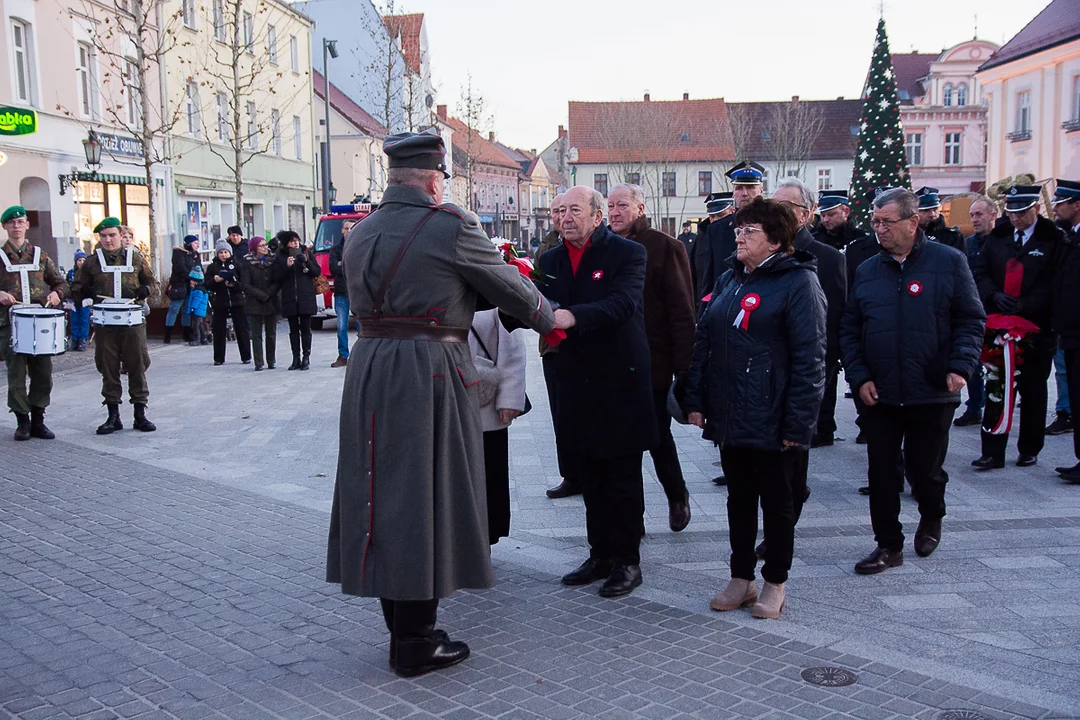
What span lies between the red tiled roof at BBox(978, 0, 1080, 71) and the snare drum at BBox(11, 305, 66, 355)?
34324 mm

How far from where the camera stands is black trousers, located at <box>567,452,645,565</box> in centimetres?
518

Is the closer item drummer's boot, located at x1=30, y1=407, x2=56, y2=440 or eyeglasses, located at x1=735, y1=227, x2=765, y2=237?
eyeglasses, located at x1=735, y1=227, x2=765, y2=237

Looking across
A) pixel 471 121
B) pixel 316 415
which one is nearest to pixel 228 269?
pixel 316 415

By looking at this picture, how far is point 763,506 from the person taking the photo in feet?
15.9

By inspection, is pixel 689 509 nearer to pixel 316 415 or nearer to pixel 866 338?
pixel 866 338

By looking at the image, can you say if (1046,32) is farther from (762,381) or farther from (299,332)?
(762,381)

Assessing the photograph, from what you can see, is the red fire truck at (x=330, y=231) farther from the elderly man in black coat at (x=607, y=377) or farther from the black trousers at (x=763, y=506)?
the black trousers at (x=763, y=506)

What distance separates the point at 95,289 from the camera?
1009 cm

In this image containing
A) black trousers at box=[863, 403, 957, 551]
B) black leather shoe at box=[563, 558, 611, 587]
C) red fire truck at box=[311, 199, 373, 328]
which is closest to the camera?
black leather shoe at box=[563, 558, 611, 587]

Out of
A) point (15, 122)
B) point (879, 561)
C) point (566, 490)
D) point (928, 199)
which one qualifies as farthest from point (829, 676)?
point (15, 122)

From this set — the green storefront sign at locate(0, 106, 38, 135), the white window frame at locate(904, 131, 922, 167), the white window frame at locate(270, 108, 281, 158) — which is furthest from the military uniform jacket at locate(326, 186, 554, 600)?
the white window frame at locate(904, 131, 922, 167)

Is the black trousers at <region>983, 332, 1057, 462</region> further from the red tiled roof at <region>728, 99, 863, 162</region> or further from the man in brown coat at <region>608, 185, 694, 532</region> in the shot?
the red tiled roof at <region>728, 99, 863, 162</region>

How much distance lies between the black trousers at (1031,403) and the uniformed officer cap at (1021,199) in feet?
3.19

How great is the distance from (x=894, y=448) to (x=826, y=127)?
71.9 meters
